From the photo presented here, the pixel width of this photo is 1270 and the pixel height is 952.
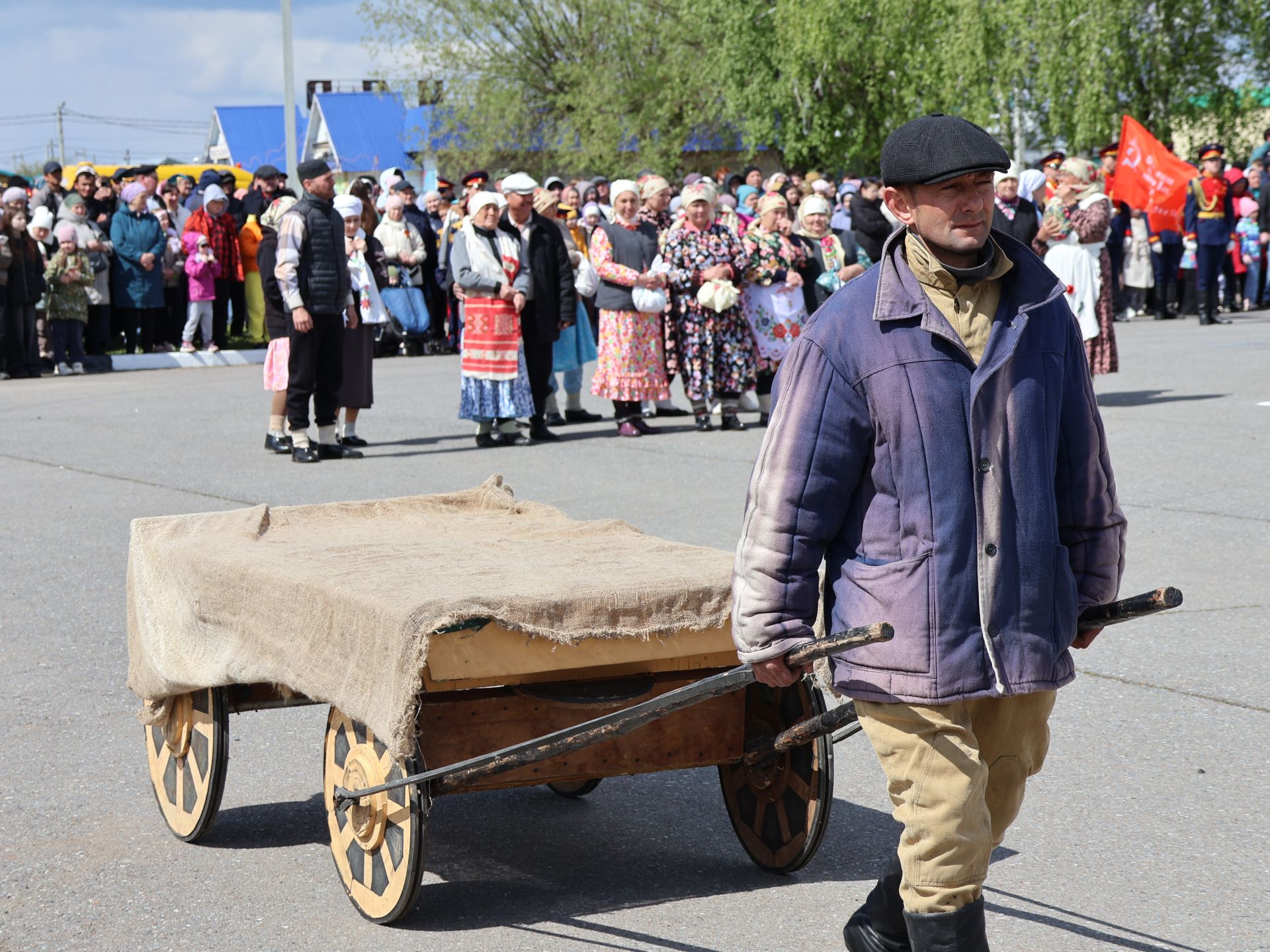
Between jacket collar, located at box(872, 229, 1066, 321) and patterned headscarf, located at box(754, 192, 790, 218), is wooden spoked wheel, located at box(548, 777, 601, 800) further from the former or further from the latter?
patterned headscarf, located at box(754, 192, 790, 218)

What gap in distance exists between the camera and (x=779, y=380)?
10.6ft

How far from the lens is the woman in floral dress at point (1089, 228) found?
13.3m

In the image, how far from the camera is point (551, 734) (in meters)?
3.79

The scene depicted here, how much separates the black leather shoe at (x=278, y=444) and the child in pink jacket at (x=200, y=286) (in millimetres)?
7978

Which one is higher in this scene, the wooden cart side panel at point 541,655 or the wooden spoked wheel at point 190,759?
the wooden cart side panel at point 541,655

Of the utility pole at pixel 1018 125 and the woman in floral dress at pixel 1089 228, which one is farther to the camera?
the utility pole at pixel 1018 125

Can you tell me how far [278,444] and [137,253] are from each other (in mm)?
7778

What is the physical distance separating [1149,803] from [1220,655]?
1.71 metres

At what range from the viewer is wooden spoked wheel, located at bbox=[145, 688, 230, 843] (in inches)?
174

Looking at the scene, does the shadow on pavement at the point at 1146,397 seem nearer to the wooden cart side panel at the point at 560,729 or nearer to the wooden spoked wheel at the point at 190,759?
the wooden cart side panel at the point at 560,729

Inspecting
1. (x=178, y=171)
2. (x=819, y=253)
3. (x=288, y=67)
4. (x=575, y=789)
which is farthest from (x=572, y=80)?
(x=575, y=789)

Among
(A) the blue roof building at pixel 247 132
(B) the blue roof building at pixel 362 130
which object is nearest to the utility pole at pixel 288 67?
(B) the blue roof building at pixel 362 130

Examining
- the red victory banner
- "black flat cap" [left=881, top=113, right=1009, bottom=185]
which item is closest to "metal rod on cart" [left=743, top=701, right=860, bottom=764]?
"black flat cap" [left=881, top=113, right=1009, bottom=185]

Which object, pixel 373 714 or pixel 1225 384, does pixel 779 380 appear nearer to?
pixel 373 714
